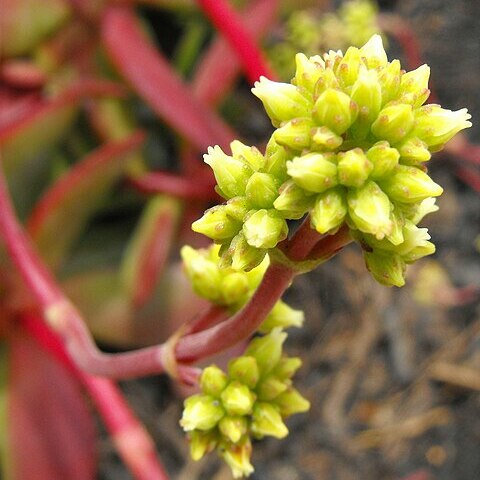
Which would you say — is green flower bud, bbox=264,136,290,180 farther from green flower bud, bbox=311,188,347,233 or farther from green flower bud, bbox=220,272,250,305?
green flower bud, bbox=220,272,250,305

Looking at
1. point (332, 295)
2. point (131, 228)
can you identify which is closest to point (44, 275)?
point (131, 228)

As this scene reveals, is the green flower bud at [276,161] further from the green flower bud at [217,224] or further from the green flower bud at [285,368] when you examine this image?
the green flower bud at [285,368]

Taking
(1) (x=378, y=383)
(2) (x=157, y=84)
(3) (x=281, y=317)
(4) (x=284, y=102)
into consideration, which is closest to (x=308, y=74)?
(4) (x=284, y=102)

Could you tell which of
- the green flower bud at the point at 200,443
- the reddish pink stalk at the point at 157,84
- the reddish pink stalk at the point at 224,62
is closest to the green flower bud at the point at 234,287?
the green flower bud at the point at 200,443

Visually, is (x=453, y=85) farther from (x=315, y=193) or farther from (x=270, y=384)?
(x=315, y=193)

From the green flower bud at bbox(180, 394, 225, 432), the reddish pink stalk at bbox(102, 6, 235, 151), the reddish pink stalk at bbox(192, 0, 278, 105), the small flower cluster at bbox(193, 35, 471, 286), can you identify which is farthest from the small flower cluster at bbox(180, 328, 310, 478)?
the reddish pink stalk at bbox(192, 0, 278, 105)
